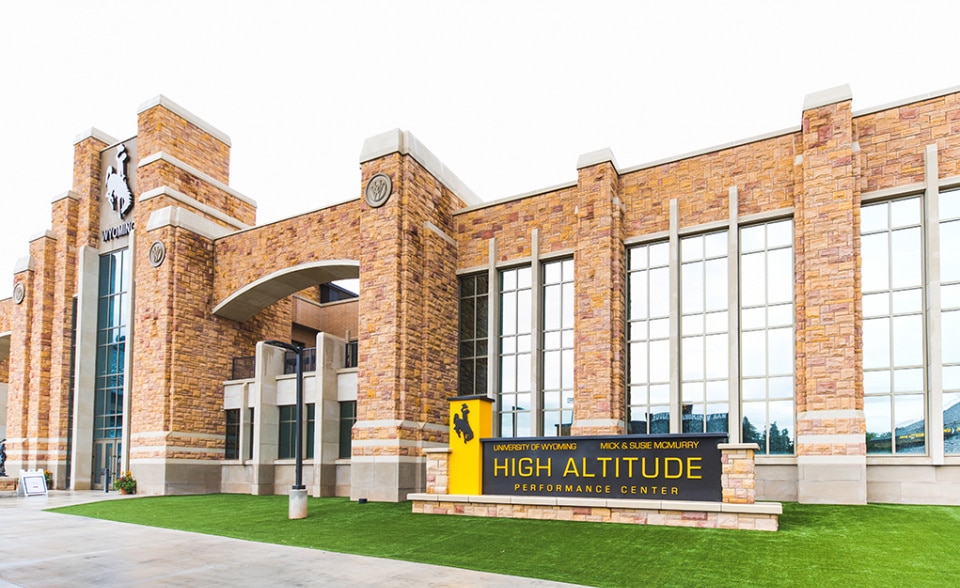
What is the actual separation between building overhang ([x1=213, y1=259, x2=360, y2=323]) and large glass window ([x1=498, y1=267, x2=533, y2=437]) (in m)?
5.57

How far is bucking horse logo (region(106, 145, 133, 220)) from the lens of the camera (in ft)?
99.3

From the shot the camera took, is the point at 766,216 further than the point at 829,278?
Yes

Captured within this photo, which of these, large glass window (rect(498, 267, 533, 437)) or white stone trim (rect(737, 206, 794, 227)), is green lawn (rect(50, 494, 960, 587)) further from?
white stone trim (rect(737, 206, 794, 227))

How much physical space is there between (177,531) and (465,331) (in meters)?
11.6

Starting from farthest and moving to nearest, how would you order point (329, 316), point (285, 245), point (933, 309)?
1. point (329, 316)
2. point (285, 245)
3. point (933, 309)

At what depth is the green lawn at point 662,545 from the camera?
977 centimetres

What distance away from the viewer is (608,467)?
590 inches

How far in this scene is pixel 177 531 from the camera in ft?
50.5

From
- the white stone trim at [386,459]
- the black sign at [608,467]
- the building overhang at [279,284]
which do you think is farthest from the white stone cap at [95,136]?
the black sign at [608,467]

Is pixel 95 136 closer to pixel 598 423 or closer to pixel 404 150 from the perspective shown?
pixel 404 150

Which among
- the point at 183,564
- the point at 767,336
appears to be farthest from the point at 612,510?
the point at 183,564

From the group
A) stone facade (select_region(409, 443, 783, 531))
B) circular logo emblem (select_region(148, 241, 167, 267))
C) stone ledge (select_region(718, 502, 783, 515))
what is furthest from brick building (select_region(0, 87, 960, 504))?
stone ledge (select_region(718, 502, 783, 515))

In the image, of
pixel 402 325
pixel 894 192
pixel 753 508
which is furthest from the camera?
pixel 402 325

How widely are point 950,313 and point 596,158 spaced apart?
9991mm
